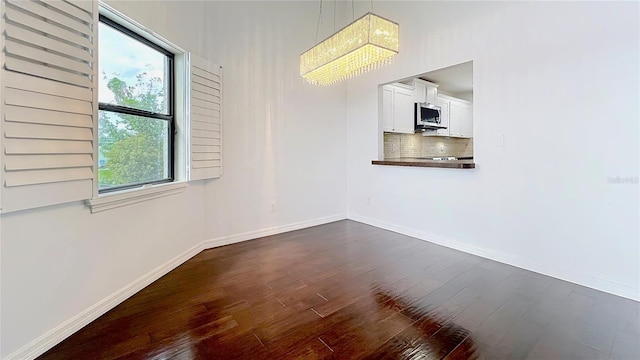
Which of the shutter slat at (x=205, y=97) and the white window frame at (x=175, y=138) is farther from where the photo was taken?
the shutter slat at (x=205, y=97)

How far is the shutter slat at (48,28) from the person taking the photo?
1.38 metres

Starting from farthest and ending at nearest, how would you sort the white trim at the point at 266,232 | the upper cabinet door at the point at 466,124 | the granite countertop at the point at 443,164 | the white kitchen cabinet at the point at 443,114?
1. the upper cabinet door at the point at 466,124
2. the white kitchen cabinet at the point at 443,114
3. the white trim at the point at 266,232
4. the granite countertop at the point at 443,164

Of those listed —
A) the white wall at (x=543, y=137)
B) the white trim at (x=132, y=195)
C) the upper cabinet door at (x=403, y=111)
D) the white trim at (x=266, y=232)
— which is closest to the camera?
the white trim at (x=132, y=195)

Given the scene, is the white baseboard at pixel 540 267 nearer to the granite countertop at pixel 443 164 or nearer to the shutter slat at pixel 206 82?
the granite countertop at pixel 443 164

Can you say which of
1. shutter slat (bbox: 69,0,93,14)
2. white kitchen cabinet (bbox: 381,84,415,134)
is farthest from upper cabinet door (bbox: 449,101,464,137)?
shutter slat (bbox: 69,0,93,14)

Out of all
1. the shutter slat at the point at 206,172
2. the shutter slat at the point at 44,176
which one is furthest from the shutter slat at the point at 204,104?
the shutter slat at the point at 44,176

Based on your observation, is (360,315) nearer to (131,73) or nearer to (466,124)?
(131,73)

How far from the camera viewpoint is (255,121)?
11.9 feet

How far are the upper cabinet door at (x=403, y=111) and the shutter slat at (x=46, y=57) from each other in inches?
168

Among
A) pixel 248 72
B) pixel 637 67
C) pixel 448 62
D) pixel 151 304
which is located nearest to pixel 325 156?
pixel 248 72

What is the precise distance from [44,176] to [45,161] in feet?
0.27

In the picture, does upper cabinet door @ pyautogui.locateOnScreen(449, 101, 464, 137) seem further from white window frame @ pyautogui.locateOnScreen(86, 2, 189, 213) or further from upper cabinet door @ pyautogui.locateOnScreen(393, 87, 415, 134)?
white window frame @ pyautogui.locateOnScreen(86, 2, 189, 213)

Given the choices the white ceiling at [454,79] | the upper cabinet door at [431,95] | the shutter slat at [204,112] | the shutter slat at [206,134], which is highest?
the white ceiling at [454,79]

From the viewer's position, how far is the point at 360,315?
1936 mm
